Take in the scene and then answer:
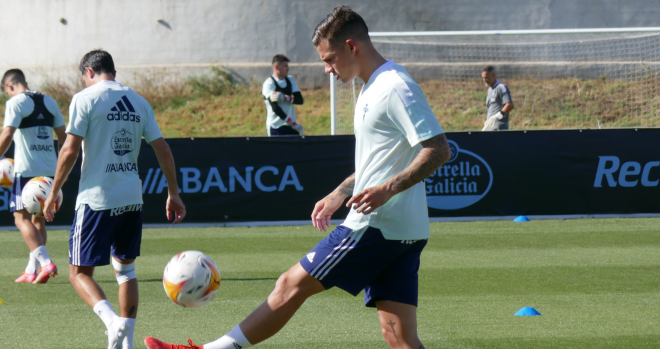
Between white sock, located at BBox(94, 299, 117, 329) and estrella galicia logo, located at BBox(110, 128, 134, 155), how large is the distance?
1031 mm

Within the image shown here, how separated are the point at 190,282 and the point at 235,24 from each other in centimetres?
2042

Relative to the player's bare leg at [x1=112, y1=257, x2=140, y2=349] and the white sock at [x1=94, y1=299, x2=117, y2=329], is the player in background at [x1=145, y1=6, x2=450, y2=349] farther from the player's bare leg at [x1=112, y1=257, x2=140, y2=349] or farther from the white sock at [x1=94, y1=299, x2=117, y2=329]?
the player's bare leg at [x1=112, y1=257, x2=140, y2=349]

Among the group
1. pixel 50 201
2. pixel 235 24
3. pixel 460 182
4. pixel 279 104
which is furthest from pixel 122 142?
pixel 235 24

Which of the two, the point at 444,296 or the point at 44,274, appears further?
the point at 44,274

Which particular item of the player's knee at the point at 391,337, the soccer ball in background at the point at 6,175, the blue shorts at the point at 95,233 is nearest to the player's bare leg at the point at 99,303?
the blue shorts at the point at 95,233

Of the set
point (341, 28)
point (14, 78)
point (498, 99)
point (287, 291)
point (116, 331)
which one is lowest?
point (116, 331)

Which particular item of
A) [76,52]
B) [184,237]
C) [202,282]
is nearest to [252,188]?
[184,237]

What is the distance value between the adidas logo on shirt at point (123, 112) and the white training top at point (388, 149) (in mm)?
2054

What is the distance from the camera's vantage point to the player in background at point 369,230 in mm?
3396

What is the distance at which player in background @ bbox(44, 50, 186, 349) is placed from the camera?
4.73 m

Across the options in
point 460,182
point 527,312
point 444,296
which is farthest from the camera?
point 460,182

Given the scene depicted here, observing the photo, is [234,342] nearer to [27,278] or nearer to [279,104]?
[27,278]

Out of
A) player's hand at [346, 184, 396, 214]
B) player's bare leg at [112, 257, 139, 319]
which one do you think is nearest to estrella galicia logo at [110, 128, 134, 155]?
player's bare leg at [112, 257, 139, 319]

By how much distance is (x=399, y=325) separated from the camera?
11.5 ft
